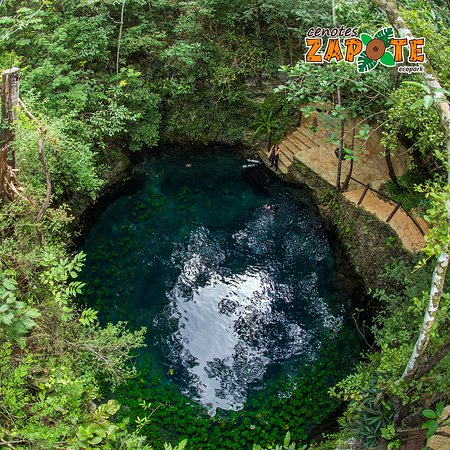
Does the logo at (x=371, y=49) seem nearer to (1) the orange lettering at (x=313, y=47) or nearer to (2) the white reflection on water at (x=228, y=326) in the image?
(1) the orange lettering at (x=313, y=47)

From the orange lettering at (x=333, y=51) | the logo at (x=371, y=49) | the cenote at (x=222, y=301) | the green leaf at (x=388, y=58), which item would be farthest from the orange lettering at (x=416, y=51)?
the cenote at (x=222, y=301)

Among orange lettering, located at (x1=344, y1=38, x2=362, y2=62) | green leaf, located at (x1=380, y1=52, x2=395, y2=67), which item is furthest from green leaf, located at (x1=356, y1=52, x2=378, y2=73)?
green leaf, located at (x1=380, y1=52, x2=395, y2=67)

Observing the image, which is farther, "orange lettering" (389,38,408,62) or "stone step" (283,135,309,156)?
"stone step" (283,135,309,156)

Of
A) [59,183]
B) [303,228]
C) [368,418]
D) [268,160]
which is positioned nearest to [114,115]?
[59,183]

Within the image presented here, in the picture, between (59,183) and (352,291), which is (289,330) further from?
(59,183)

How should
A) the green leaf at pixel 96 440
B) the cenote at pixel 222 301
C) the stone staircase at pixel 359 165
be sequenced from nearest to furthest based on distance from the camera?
the green leaf at pixel 96 440, the cenote at pixel 222 301, the stone staircase at pixel 359 165

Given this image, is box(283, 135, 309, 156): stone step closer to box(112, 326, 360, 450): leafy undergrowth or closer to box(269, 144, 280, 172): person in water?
box(269, 144, 280, 172): person in water
